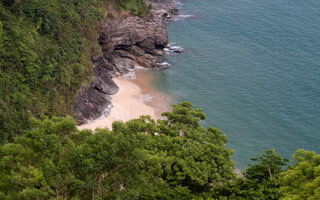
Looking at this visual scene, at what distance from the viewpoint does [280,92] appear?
61.3 meters

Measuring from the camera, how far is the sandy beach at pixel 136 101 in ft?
167

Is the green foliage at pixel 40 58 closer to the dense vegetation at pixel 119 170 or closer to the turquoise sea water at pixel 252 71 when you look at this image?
the dense vegetation at pixel 119 170

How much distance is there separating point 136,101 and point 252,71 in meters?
25.7

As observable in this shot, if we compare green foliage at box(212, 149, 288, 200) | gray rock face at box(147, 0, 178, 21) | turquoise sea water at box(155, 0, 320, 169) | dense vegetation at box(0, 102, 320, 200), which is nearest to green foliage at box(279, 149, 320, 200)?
dense vegetation at box(0, 102, 320, 200)

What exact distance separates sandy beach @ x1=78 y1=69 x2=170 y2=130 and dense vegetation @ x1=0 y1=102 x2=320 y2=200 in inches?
855

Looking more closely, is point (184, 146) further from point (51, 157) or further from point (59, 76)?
point (59, 76)

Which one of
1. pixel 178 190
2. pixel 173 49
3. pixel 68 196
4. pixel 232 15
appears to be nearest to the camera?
pixel 68 196

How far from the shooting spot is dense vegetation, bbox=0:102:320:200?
20.2 metres

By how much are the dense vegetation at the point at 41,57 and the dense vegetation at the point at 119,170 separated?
46.0 ft

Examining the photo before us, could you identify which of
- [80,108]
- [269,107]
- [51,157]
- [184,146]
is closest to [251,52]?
[269,107]

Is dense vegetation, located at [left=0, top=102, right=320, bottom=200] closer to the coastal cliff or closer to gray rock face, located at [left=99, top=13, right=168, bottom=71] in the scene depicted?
the coastal cliff

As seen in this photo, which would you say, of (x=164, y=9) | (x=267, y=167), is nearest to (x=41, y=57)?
(x=267, y=167)

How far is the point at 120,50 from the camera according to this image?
2557 inches

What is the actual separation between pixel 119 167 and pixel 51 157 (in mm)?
4363
